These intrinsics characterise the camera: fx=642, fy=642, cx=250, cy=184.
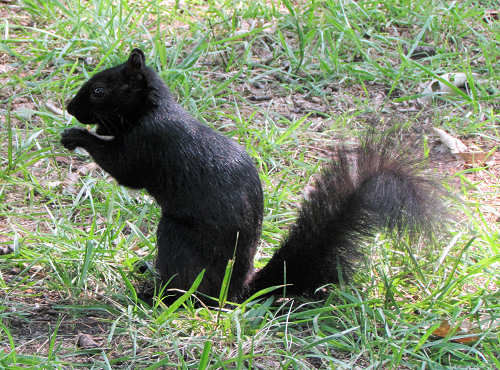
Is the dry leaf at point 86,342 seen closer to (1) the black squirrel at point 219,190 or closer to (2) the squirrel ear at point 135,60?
(1) the black squirrel at point 219,190

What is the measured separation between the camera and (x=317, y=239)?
2613 mm

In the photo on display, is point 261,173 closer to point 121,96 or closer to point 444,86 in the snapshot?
point 121,96

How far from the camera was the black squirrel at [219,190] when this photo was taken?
8.07 ft

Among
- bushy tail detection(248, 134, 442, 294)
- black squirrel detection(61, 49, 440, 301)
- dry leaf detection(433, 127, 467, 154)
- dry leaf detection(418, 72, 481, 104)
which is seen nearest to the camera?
bushy tail detection(248, 134, 442, 294)

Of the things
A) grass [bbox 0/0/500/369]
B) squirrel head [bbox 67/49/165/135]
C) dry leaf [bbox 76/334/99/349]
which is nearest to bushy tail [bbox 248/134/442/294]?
grass [bbox 0/0/500/369]

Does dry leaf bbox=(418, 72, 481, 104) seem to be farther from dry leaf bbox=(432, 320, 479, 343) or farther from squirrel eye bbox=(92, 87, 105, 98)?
squirrel eye bbox=(92, 87, 105, 98)

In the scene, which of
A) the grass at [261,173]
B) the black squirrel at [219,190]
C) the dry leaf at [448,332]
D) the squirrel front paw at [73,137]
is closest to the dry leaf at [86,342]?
the grass at [261,173]

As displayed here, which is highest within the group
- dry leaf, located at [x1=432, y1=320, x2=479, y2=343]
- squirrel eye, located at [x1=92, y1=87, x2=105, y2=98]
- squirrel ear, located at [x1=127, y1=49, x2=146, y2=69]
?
squirrel ear, located at [x1=127, y1=49, x2=146, y2=69]

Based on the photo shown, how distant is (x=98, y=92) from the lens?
291 cm

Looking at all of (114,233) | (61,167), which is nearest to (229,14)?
(61,167)

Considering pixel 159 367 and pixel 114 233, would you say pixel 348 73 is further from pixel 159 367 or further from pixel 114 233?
pixel 159 367

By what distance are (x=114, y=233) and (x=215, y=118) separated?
123cm

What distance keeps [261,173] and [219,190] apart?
1017 mm

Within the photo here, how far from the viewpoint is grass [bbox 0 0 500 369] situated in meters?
2.44
